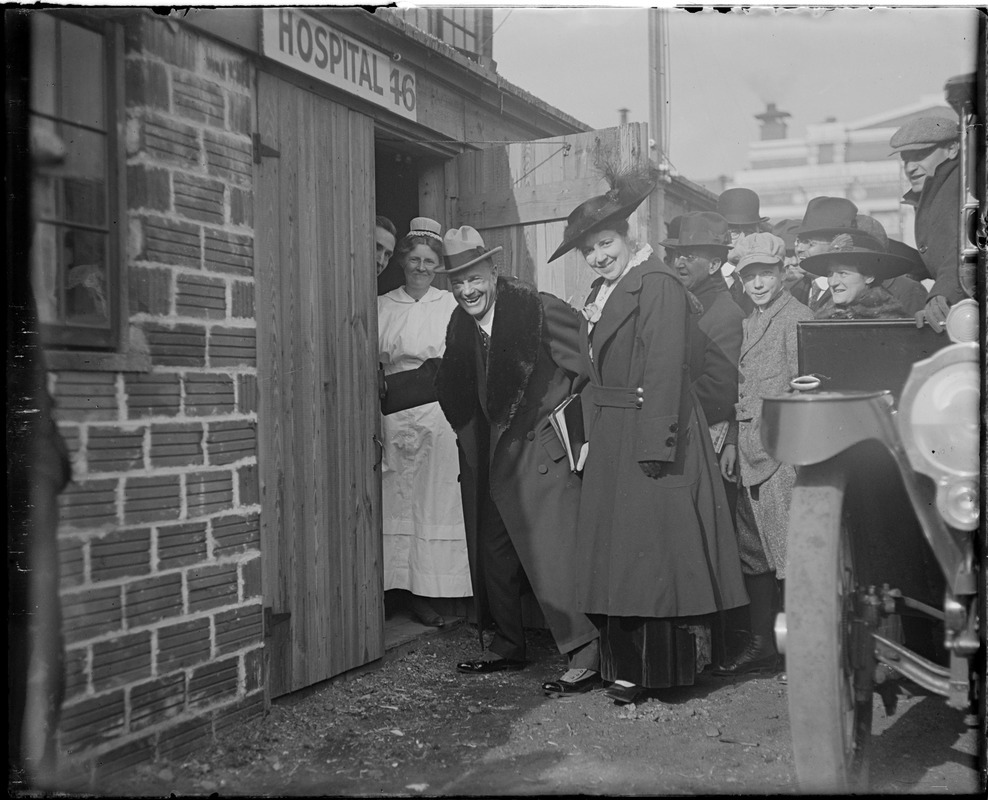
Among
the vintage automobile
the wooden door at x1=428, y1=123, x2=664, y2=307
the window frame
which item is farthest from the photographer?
the wooden door at x1=428, y1=123, x2=664, y2=307

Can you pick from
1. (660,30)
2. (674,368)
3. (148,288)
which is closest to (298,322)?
(148,288)

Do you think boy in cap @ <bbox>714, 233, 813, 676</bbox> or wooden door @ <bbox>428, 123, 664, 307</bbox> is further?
wooden door @ <bbox>428, 123, 664, 307</bbox>

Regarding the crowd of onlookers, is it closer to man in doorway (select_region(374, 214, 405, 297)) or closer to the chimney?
man in doorway (select_region(374, 214, 405, 297))

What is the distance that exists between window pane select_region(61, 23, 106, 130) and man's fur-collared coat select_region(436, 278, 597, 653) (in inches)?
77.2

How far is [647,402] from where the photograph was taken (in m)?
3.96

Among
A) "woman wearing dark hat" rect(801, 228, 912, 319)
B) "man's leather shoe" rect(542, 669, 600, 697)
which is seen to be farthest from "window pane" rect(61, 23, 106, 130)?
"man's leather shoe" rect(542, 669, 600, 697)

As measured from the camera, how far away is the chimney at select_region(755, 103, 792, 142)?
12.9 ft

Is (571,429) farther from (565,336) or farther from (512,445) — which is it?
(565,336)

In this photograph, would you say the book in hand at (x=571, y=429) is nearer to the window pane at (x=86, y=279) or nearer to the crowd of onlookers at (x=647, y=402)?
the crowd of onlookers at (x=647, y=402)

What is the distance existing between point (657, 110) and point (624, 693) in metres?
2.52

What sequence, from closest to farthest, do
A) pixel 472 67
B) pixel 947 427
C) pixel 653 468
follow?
1. pixel 947 427
2. pixel 653 468
3. pixel 472 67

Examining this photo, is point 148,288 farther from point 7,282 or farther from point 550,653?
point 550,653

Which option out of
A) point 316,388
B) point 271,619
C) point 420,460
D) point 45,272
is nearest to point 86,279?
point 45,272

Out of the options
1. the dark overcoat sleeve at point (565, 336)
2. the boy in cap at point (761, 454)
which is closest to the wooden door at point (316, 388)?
the dark overcoat sleeve at point (565, 336)
